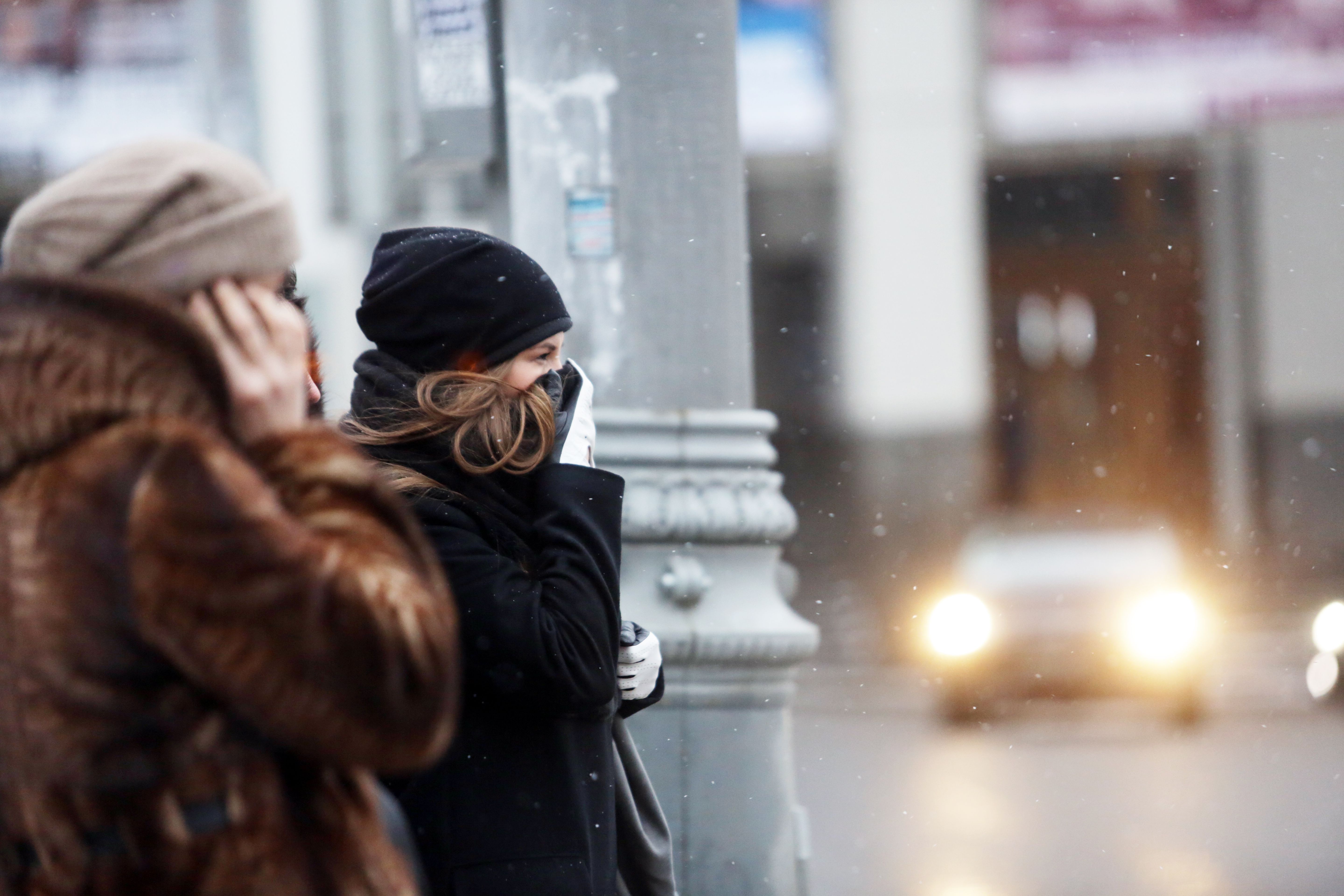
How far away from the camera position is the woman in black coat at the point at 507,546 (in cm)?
200

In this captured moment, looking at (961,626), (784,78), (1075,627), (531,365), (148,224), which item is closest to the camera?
(148,224)

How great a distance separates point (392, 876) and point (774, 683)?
216cm

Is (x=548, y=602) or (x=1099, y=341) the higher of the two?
(x=548, y=602)

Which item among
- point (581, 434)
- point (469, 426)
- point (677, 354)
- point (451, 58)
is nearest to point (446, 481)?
point (469, 426)

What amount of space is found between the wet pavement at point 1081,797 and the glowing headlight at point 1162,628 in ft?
1.52

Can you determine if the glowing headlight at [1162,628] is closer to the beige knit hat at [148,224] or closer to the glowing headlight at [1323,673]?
the glowing headlight at [1323,673]

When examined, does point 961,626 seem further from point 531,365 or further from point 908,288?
point 531,365

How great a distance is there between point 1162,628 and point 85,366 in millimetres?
8200

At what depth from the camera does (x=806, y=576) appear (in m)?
15.6

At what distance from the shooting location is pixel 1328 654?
9.08 m

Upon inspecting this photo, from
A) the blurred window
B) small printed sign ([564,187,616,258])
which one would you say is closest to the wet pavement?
small printed sign ([564,187,616,258])

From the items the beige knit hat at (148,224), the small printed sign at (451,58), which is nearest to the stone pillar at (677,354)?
the small printed sign at (451,58)

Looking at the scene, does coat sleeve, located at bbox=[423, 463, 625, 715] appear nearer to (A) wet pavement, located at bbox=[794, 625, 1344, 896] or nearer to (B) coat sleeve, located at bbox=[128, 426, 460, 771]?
(B) coat sleeve, located at bbox=[128, 426, 460, 771]

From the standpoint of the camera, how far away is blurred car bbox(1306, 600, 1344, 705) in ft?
28.9
